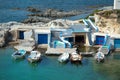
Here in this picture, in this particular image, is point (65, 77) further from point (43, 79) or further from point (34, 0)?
point (34, 0)

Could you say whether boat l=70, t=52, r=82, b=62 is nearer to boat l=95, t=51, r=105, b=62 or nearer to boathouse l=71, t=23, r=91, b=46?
boat l=95, t=51, r=105, b=62

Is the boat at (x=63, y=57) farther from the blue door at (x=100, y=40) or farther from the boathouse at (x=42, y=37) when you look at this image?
the blue door at (x=100, y=40)

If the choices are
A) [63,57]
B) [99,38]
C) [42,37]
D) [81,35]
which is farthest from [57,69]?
[99,38]

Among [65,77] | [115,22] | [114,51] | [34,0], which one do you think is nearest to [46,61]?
[65,77]

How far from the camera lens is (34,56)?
48688 millimetres

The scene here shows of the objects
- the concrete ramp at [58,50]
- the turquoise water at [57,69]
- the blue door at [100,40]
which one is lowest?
the turquoise water at [57,69]

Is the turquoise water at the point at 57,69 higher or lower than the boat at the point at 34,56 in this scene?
lower

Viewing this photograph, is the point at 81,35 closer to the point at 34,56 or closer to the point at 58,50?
the point at 58,50

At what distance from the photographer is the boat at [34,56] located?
158 feet

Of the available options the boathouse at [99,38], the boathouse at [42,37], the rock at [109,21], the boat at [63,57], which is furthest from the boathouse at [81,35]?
the boat at [63,57]

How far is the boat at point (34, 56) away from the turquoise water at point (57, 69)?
55 cm

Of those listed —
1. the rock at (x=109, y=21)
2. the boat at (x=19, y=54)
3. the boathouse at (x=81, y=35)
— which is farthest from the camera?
the rock at (x=109, y=21)

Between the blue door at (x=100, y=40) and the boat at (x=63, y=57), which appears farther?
the blue door at (x=100, y=40)

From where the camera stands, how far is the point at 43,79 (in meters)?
42.9
